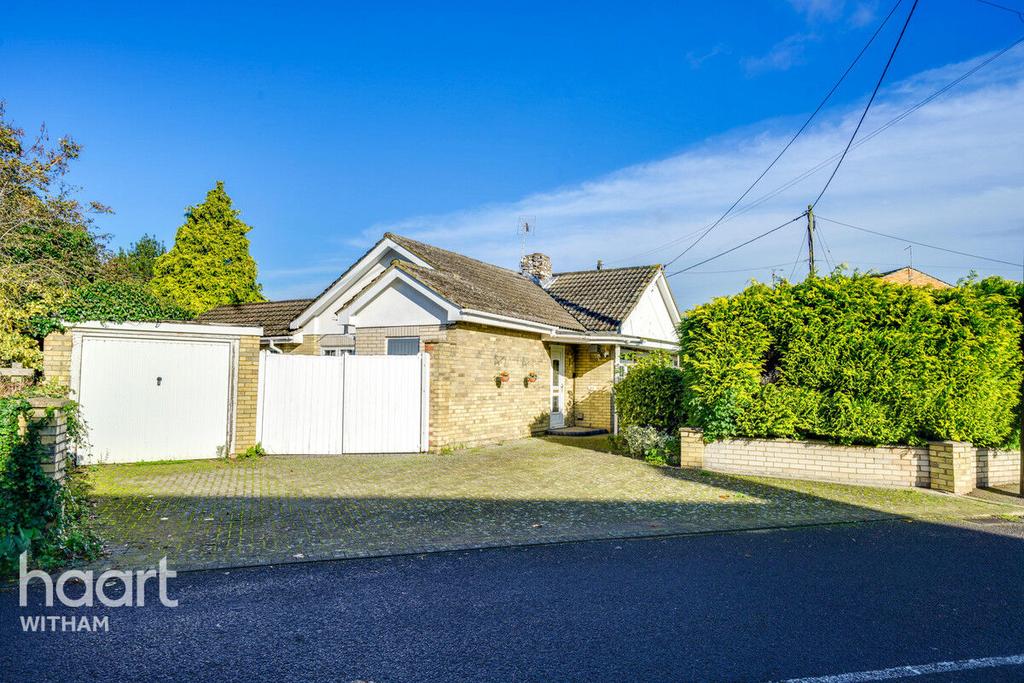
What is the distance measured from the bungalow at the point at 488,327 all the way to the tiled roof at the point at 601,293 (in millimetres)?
44

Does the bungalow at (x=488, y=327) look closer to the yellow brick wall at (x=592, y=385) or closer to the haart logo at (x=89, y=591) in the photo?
the yellow brick wall at (x=592, y=385)

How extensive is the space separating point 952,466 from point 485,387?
8.91 metres

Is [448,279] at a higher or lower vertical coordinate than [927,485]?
higher

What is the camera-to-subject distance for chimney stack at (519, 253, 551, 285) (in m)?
22.5

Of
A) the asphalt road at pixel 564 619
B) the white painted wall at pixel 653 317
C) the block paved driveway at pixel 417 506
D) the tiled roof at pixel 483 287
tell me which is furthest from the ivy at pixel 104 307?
the white painted wall at pixel 653 317

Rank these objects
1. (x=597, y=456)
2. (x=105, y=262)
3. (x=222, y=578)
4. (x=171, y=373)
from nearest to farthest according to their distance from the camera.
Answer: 1. (x=222, y=578)
2. (x=171, y=373)
3. (x=597, y=456)
4. (x=105, y=262)

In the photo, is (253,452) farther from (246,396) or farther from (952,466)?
(952,466)

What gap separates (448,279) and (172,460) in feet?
23.5

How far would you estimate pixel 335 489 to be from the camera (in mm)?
9008

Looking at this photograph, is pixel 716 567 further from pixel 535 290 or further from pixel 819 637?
pixel 535 290

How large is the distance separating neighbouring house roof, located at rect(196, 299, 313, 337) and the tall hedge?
1392 cm

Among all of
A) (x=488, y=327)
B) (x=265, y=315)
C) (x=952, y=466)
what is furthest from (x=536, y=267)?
(x=952, y=466)

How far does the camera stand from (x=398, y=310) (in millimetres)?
14273

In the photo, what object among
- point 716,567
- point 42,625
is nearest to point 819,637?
point 716,567
